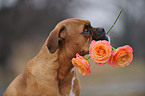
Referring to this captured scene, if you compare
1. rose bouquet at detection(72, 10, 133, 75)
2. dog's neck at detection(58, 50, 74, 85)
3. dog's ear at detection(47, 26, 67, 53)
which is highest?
dog's ear at detection(47, 26, 67, 53)

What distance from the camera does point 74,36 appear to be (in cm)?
244

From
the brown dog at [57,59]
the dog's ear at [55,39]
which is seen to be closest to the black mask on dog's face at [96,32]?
the brown dog at [57,59]

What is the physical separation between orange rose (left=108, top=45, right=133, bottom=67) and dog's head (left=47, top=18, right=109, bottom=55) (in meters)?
0.36

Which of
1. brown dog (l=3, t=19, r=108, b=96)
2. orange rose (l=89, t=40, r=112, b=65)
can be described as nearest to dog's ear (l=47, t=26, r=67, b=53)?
brown dog (l=3, t=19, r=108, b=96)

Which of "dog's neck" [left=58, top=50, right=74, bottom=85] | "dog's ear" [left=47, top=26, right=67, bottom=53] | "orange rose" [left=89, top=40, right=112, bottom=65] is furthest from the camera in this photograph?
"dog's neck" [left=58, top=50, right=74, bottom=85]

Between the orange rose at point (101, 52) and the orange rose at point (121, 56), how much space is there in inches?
3.0

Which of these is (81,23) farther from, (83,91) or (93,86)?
(93,86)

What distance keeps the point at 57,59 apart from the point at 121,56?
30.6 inches

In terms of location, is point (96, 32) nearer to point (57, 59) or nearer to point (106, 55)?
point (106, 55)

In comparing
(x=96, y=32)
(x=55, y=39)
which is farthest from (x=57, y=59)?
(x=96, y=32)

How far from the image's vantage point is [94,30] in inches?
97.7

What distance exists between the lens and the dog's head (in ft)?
7.83

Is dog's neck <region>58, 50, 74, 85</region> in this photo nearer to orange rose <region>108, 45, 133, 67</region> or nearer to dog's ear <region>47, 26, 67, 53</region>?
dog's ear <region>47, 26, 67, 53</region>

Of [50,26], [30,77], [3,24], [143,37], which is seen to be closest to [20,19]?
[3,24]
